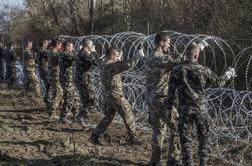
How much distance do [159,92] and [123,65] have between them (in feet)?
3.64

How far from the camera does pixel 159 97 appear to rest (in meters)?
8.15

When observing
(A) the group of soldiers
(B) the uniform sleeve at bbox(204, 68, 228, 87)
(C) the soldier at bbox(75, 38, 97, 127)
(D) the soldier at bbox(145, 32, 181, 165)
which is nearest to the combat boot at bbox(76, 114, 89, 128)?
(C) the soldier at bbox(75, 38, 97, 127)

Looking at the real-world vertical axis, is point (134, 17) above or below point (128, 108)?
above

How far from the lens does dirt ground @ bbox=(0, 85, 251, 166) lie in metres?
8.94

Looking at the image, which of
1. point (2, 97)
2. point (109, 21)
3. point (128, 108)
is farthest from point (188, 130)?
point (109, 21)

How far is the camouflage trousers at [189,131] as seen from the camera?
24.5 feet

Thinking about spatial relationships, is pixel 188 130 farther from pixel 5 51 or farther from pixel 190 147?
pixel 5 51

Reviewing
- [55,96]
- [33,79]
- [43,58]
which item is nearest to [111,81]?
[55,96]

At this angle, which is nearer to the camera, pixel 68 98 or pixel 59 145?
pixel 59 145

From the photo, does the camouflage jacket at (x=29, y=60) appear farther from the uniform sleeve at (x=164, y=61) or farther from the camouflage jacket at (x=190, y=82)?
the camouflage jacket at (x=190, y=82)

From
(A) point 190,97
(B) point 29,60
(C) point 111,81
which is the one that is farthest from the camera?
(B) point 29,60

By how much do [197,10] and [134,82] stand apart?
763 centimetres

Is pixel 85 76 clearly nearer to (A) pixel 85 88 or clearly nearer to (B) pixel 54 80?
(A) pixel 85 88

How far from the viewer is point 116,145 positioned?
10.2m
